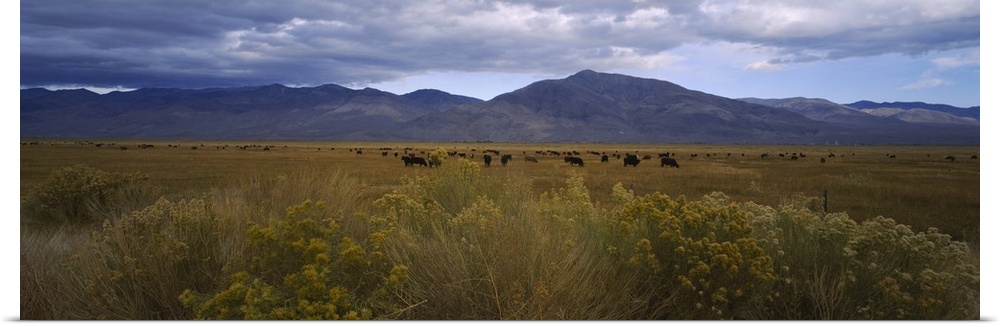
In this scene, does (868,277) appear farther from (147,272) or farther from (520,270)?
(147,272)

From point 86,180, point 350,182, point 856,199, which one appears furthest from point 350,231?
point 856,199

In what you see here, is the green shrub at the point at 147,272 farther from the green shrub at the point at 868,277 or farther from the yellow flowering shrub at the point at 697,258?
the green shrub at the point at 868,277

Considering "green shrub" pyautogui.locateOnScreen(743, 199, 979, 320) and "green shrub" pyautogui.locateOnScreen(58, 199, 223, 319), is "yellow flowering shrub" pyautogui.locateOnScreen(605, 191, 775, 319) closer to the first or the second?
"green shrub" pyautogui.locateOnScreen(743, 199, 979, 320)

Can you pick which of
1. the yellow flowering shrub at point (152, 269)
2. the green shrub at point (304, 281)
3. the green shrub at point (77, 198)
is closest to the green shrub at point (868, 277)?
the green shrub at point (304, 281)

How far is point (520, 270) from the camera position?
15.8 ft

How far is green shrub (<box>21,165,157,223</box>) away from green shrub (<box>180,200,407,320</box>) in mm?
7422

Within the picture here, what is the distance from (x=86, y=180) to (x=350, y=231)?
772 cm

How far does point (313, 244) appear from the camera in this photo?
4371 millimetres

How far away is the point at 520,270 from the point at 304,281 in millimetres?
1579

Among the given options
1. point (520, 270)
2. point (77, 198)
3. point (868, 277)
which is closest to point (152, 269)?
point (520, 270)

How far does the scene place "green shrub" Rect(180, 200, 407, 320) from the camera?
4.38m

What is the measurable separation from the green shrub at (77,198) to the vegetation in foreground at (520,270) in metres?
5.68

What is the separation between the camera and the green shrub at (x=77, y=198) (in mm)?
11039
